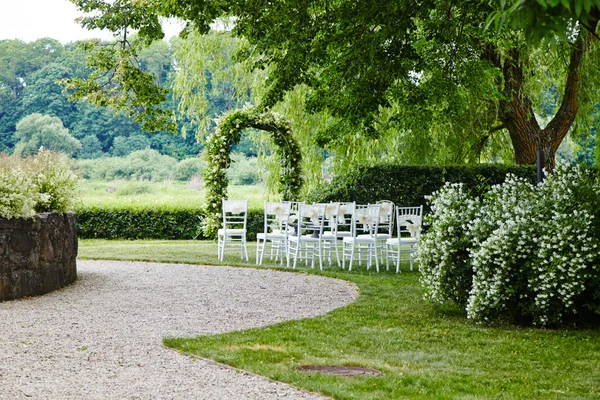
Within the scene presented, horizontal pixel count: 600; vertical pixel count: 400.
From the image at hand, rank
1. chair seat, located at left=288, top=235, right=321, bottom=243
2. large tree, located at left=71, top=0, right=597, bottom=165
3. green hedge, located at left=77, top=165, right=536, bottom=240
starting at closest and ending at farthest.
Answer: large tree, located at left=71, top=0, right=597, bottom=165 → chair seat, located at left=288, top=235, right=321, bottom=243 → green hedge, located at left=77, top=165, right=536, bottom=240

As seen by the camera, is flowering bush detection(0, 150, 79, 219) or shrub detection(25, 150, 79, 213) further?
shrub detection(25, 150, 79, 213)

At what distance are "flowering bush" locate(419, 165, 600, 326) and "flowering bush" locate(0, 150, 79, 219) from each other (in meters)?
4.63

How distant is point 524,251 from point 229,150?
30.7ft

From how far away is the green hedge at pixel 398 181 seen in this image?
16453mm

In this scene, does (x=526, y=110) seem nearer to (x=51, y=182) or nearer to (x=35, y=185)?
(x=51, y=182)

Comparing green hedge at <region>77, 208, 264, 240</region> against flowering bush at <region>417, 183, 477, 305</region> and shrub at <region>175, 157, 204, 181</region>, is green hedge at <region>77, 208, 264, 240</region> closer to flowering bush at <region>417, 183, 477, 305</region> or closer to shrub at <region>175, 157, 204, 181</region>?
flowering bush at <region>417, 183, 477, 305</region>

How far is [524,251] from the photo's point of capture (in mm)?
6965

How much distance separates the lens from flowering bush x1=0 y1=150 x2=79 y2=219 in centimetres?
866

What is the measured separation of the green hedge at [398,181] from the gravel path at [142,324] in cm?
529

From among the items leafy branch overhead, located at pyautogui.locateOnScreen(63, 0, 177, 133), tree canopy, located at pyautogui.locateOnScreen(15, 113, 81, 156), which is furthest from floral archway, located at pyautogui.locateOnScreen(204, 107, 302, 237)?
tree canopy, located at pyautogui.locateOnScreen(15, 113, 81, 156)

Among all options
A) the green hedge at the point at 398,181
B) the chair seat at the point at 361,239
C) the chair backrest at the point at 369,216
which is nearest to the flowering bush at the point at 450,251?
the chair backrest at the point at 369,216

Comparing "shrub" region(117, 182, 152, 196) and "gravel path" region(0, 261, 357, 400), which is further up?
"shrub" region(117, 182, 152, 196)

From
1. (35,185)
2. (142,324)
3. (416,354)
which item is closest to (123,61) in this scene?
(35,185)

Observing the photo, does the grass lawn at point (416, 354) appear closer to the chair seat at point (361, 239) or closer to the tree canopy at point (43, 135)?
the chair seat at point (361, 239)
